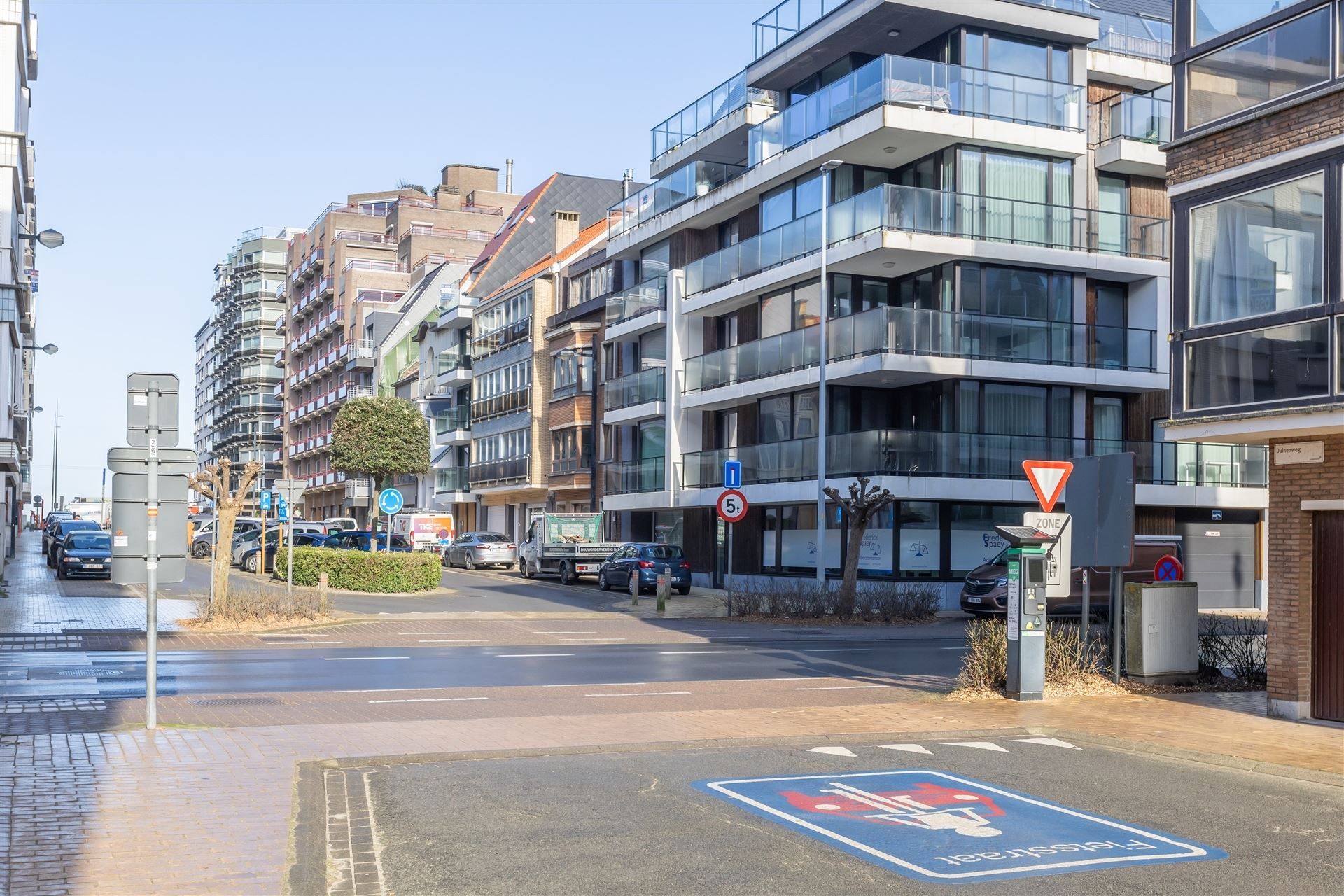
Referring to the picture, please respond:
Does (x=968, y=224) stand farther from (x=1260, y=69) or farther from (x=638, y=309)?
(x=1260, y=69)

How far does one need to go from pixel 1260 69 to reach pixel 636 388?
32.2 metres

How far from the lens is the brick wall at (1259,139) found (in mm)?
13422

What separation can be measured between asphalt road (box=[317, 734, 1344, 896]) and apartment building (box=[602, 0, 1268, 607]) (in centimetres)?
2195

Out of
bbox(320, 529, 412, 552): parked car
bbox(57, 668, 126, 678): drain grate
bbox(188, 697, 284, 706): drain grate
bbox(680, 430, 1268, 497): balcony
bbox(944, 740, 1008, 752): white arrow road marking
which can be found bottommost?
bbox(57, 668, 126, 678): drain grate

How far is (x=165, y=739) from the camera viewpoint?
36.9 feet

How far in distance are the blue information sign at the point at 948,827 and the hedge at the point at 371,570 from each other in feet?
86.2

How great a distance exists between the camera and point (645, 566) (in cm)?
3738

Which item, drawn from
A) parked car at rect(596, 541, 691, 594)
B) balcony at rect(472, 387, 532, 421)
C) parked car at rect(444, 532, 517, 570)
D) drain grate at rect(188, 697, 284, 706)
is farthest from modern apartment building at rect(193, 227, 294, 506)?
drain grate at rect(188, 697, 284, 706)

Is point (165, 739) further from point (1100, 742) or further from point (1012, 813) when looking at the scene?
point (1100, 742)

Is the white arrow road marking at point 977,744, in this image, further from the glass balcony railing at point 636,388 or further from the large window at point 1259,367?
the glass balcony railing at point 636,388

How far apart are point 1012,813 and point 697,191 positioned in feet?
→ 115

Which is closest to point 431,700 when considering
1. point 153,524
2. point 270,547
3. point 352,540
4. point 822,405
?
point 153,524

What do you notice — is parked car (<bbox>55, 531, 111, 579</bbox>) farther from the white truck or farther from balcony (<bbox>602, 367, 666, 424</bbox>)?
balcony (<bbox>602, 367, 666, 424</bbox>)

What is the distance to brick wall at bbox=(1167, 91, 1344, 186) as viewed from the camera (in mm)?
13422
